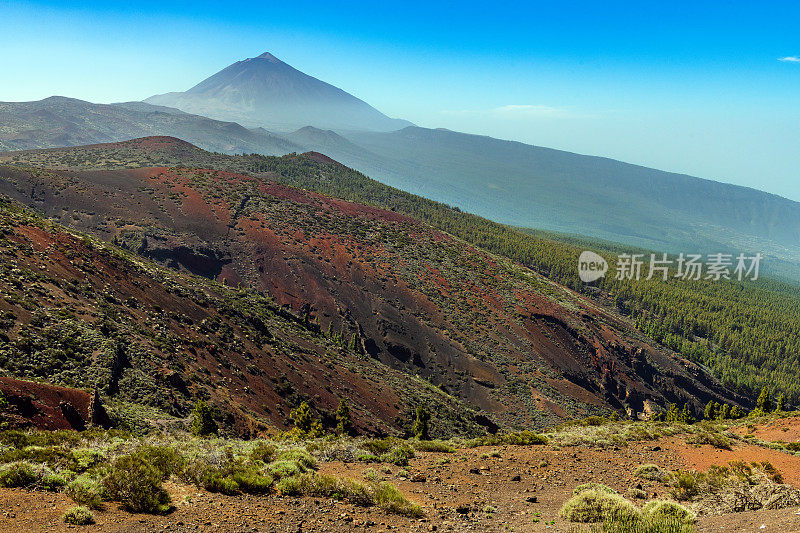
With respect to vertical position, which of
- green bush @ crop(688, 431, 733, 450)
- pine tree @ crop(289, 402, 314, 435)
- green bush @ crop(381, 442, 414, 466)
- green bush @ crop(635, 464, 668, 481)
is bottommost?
pine tree @ crop(289, 402, 314, 435)

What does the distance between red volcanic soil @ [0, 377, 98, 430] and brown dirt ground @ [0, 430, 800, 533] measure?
7646 millimetres

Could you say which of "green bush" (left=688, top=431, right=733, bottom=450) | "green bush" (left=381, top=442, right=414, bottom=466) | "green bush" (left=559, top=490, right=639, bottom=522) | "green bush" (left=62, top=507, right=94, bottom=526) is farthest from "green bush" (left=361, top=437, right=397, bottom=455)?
"green bush" (left=688, top=431, right=733, bottom=450)

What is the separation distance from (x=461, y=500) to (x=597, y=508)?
3463 millimetres

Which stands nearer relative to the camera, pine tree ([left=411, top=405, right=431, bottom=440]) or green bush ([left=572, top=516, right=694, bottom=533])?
green bush ([left=572, top=516, right=694, bottom=533])

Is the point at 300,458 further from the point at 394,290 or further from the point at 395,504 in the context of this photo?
the point at 394,290

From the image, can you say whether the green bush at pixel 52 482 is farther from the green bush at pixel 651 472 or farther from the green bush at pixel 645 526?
the green bush at pixel 651 472

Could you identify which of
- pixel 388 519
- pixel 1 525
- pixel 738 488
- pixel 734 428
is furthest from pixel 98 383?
pixel 734 428

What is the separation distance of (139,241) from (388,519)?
58.5 metres

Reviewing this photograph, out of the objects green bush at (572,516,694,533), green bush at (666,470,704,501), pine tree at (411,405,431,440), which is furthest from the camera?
pine tree at (411,405,431,440)

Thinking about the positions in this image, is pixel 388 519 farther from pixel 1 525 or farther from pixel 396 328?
pixel 396 328

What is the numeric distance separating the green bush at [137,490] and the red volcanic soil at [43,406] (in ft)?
25.2

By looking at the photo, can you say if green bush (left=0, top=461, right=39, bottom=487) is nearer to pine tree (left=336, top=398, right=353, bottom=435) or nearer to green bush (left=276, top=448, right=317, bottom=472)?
green bush (left=276, top=448, right=317, bottom=472)

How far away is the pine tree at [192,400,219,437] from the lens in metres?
20.5

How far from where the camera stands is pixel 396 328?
194 feet
